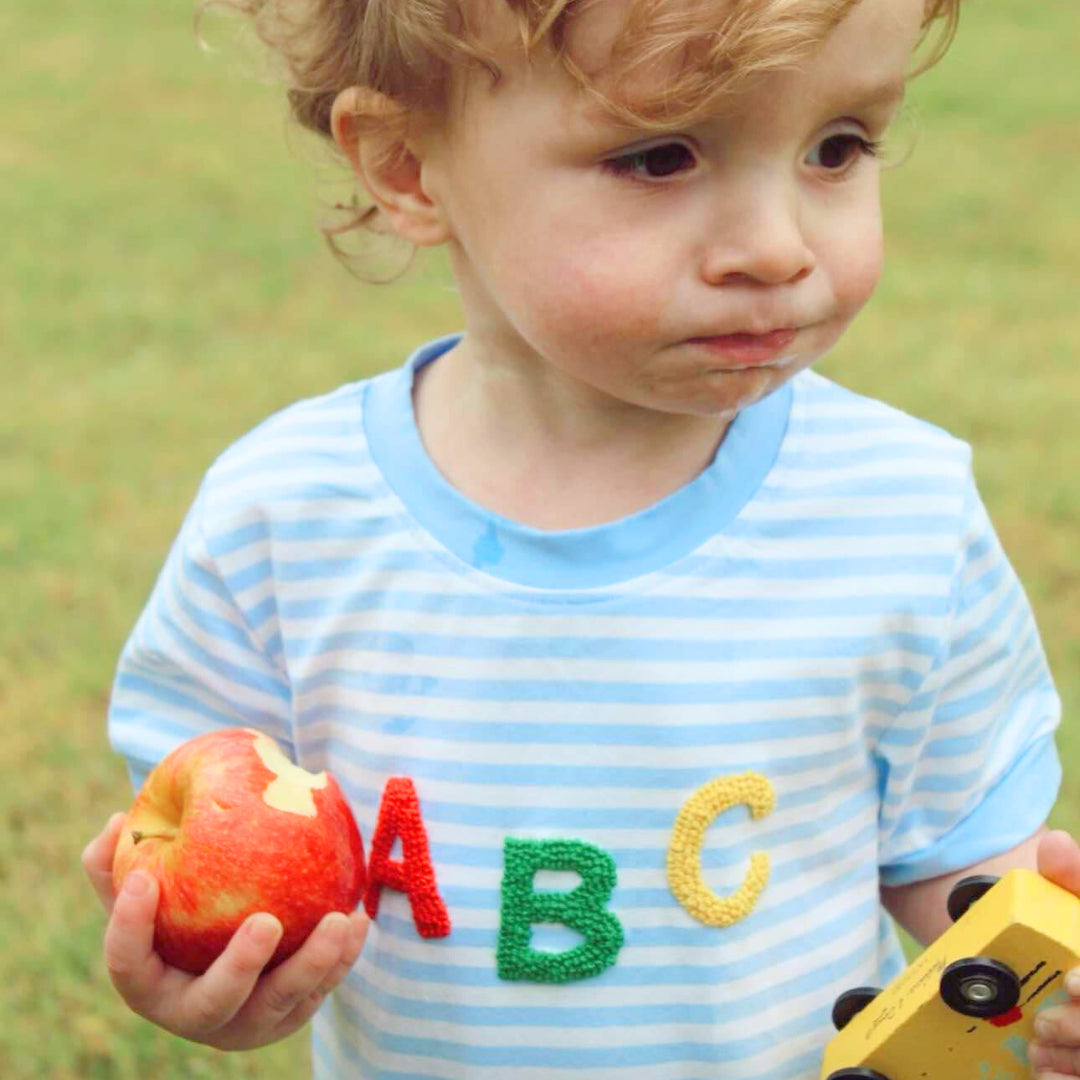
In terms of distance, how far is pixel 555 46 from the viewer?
4.69ft

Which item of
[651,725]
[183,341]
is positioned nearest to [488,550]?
[651,725]

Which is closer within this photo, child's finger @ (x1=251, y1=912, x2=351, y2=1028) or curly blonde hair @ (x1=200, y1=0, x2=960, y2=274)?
curly blonde hair @ (x1=200, y1=0, x2=960, y2=274)

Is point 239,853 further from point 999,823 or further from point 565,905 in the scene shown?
point 999,823

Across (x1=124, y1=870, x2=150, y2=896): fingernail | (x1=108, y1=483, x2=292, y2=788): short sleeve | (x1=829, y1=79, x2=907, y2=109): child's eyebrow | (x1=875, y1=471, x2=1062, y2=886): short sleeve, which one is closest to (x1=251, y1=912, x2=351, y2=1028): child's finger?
(x1=124, y1=870, x2=150, y2=896): fingernail

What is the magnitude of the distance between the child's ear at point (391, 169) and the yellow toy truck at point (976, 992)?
2.44ft

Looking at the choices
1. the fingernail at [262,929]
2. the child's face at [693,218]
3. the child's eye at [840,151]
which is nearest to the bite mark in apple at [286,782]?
the fingernail at [262,929]

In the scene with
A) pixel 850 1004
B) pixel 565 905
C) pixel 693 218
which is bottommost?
pixel 850 1004

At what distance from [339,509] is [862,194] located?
0.54m

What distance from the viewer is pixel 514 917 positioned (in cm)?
158

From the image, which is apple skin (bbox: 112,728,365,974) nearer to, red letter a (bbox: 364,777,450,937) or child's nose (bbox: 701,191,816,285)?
red letter a (bbox: 364,777,450,937)

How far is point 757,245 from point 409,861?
61 cm

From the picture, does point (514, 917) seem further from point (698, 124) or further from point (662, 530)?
point (698, 124)

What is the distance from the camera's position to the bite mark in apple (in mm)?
1529

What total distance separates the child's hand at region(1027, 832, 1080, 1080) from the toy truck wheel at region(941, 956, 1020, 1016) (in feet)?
0.11
